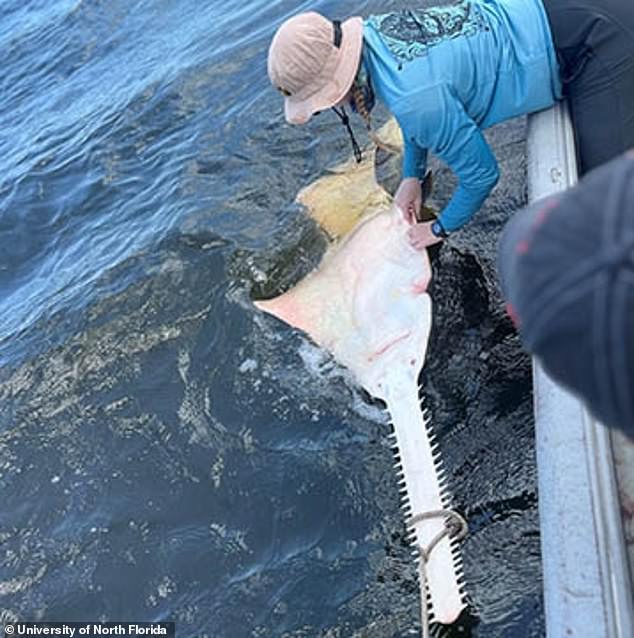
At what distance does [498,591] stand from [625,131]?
2.16 meters

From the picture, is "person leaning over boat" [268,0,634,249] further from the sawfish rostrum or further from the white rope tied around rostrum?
the white rope tied around rostrum

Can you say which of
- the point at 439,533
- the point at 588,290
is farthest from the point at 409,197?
the point at 588,290

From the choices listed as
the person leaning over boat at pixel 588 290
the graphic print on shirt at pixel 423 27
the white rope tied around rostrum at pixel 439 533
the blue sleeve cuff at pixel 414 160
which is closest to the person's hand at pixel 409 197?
the blue sleeve cuff at pixel 414 160

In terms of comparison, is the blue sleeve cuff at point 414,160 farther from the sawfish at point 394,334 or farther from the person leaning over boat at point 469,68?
the person leaning over boat at point 469,68

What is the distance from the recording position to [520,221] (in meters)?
1.73

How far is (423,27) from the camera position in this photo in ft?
12.7

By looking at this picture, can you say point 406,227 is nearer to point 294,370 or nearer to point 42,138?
point 294,370

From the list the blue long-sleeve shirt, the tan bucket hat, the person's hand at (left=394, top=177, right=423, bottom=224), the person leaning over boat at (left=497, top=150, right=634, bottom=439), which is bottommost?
the person's hand at (left=394, top=177, right=423, bottom=224)

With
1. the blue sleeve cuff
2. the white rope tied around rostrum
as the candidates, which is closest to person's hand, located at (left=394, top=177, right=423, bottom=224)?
the blue sleeve cuff

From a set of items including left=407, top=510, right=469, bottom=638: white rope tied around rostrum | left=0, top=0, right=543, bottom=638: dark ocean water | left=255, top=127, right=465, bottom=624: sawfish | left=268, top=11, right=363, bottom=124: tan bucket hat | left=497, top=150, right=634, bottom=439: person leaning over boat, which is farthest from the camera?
left=0, top=0, right=543, bottom=638: dark ocean water

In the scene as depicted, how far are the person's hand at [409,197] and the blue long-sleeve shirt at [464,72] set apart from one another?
1.59ft

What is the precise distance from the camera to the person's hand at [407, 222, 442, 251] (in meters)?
4.43

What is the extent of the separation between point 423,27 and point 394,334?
4.96 ft

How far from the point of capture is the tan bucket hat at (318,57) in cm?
371
